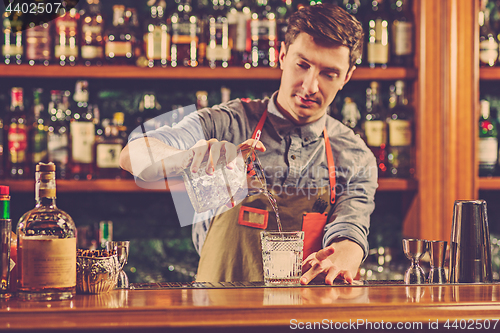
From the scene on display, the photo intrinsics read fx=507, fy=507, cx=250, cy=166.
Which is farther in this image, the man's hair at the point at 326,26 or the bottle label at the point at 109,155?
the bottle label at the point at 109,155

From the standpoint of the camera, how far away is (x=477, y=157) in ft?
6.65

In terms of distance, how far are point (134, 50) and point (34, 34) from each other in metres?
0.38

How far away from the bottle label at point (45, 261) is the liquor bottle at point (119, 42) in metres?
1.21

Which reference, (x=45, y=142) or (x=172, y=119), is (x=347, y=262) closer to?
(x=172, y=119)

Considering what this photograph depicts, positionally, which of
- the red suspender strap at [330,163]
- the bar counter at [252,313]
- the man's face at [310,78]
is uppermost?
the man's face at [310,78]

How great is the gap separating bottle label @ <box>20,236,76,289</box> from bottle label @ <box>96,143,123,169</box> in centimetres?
104

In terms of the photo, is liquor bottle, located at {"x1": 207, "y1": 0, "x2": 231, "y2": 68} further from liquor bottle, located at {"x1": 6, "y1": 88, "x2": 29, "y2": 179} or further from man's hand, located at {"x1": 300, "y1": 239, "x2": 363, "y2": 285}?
man's hand, located at {"x1": 300, "y1": 239, "x2": 363, "y2": 285}

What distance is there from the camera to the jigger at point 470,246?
1.12 meters

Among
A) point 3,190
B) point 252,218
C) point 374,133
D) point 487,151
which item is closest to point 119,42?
point 252,218

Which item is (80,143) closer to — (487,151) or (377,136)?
(377,136)

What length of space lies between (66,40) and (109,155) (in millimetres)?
Result: 477

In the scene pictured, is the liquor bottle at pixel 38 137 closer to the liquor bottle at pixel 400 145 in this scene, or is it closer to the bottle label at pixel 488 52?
the liquor bottle at pixel 400 145

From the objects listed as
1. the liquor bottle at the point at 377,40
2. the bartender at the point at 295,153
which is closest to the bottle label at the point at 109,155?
the bartender at the point at 295,153

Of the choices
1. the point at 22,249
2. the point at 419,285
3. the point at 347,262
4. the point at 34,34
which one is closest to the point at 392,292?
the point at 419,285
